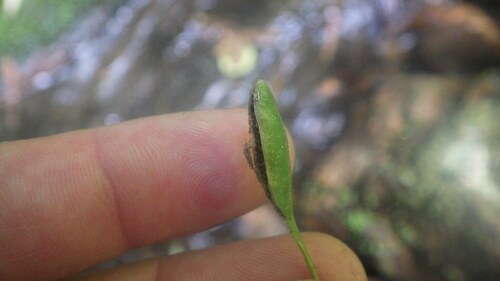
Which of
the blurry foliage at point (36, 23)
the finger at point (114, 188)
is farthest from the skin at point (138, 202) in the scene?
the blurry foliage at point (36, 23)

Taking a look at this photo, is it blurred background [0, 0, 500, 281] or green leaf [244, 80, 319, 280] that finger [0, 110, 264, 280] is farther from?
blurred background [0, 0, 500, 281]

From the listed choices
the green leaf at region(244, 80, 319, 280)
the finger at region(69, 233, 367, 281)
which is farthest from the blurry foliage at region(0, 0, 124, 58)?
the green leaf at region(244, 80, 319, 280)

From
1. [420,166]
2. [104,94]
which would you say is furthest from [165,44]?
[420,166]

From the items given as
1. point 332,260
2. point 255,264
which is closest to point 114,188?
point 255,264

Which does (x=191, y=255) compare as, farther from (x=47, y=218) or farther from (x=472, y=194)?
(x=472, y=194)

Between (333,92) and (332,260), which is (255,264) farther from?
(333,92)

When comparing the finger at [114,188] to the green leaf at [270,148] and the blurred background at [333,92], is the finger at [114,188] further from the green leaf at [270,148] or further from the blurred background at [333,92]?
the blurred background at [333,92]

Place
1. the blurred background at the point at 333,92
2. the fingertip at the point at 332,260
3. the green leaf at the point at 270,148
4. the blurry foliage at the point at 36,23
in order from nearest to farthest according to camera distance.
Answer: the green leaf at the point at 270,148 → the fingertip at the point at 332,260 → the blurred background at the point at 333,92 → the blurry foliage at the point at 36,23
